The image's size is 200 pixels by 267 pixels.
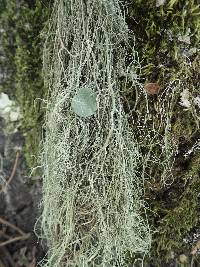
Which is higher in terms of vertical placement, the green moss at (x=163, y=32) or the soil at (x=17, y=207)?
the green moss at (x=163, y=32)

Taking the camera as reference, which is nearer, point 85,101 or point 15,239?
point 85,101

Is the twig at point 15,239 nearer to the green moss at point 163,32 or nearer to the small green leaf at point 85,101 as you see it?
the small green leaf at point 85,101

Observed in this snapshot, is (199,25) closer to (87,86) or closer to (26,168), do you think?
(87,86)

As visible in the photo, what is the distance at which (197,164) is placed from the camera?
1.17 metres

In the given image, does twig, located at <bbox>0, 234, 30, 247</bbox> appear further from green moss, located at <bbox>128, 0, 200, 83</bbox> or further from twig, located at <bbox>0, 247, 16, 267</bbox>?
green moss, located at <bbox>128, 0, 200, 83</bbox>

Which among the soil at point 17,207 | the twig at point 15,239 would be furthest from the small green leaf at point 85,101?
the twig at point 15,239

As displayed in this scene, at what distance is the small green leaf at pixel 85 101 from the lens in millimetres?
1112

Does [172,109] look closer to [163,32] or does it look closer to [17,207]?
[163,32]

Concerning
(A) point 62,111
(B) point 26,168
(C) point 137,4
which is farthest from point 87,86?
(B) point 26,168

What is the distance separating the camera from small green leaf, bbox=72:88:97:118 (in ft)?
3.65

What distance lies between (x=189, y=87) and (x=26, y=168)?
2.38 feet

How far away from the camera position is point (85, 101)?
3.66ft

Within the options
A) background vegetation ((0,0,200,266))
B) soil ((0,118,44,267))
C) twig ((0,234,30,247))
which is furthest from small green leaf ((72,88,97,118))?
twig ((0,234,30,247))

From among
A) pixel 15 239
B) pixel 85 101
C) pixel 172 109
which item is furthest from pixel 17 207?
pixel 172 109
